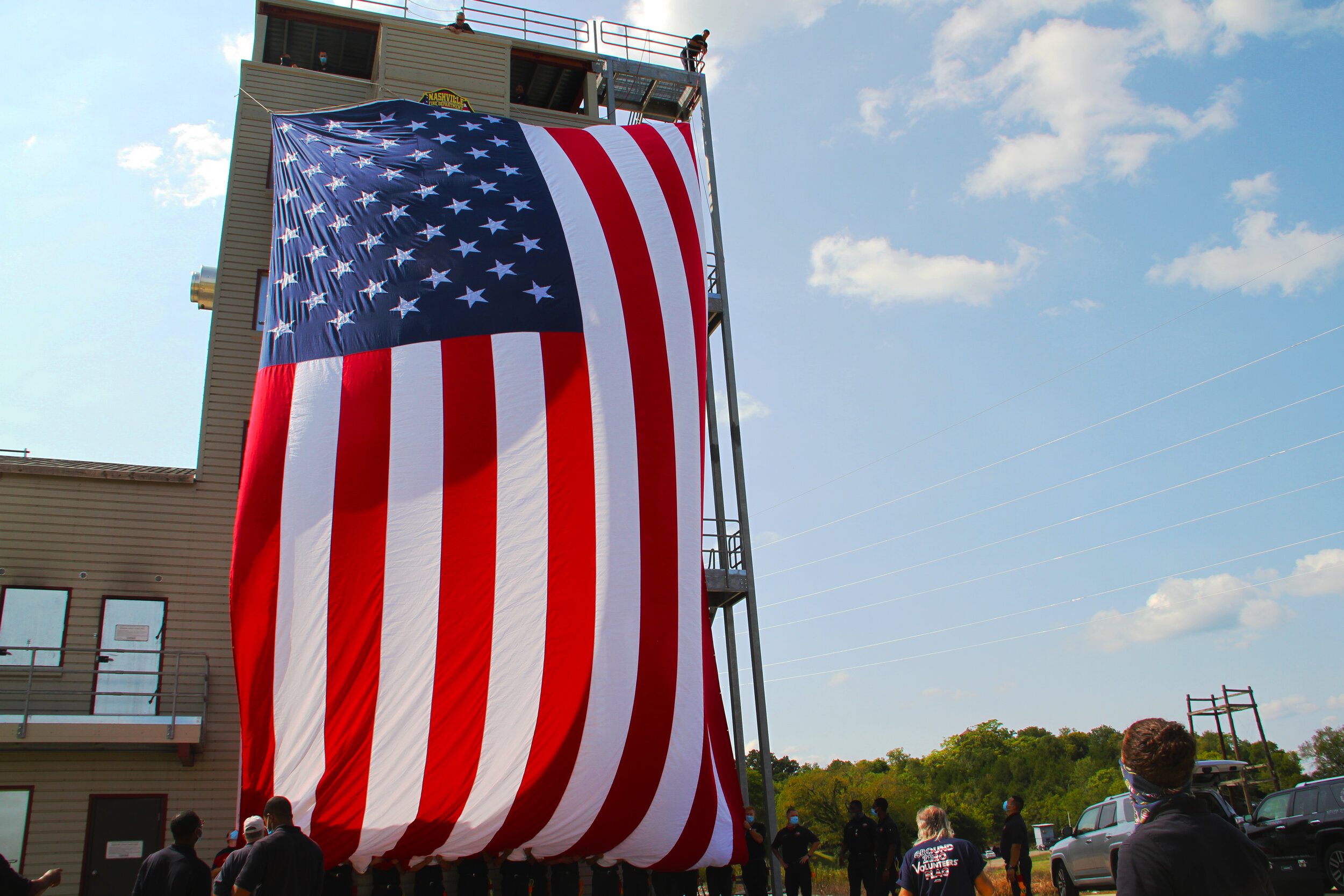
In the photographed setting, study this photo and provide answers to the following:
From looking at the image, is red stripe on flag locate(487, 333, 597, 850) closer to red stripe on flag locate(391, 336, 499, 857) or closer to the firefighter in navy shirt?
red stripe on flag locate(391, 336, 499, 857)

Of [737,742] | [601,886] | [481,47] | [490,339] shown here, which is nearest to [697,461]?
[490,339]

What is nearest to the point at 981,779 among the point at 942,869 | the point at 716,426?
the point at 716,426

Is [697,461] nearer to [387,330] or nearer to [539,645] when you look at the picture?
[539,645]

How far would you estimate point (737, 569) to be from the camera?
1811 centimetres

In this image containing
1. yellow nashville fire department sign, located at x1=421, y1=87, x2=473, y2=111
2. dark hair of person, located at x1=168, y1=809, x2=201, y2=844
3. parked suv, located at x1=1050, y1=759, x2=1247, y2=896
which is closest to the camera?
dark hair of person, located at x1=168, y1=809, x2=201, y2=844

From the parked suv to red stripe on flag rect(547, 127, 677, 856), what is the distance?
279 inches

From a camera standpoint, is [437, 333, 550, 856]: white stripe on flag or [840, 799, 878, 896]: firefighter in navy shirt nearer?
[437, 333, 550, 856]: white stripe on flag

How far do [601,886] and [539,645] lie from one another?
13.8ft

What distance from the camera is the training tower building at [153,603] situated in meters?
13.9

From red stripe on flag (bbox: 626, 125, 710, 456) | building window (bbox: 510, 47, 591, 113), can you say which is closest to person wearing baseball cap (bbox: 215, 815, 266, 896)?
red stripe on flag (bbox: 626, 125, 710, 456)

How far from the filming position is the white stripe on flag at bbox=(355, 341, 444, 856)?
32.1ft

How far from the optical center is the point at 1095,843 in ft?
46.8

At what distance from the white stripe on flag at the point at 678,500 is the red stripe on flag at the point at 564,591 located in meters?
1.23

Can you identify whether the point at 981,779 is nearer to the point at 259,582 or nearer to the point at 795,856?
the point at 795,856
